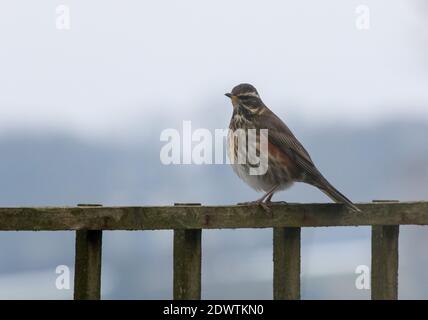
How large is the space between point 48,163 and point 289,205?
11268cm

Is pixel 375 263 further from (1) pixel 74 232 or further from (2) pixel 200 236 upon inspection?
(1) pixel 74 232

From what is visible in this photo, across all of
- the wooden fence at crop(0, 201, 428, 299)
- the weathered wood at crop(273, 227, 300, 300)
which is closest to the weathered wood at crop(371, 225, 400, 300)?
the wooden fence at crop(0, 201, 428, 299)

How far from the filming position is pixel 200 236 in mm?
6852

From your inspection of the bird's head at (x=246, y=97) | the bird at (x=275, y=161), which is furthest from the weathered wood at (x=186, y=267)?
the bird's head at (x=246, y=97)

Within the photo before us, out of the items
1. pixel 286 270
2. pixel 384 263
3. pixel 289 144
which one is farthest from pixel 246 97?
pixel 286 270

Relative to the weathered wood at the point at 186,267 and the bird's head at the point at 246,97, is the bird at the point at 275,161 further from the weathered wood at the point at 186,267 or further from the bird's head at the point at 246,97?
the weathered wood at the point at 186,267

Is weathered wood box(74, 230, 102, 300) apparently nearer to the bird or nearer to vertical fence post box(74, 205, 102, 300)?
vertical fence post box(74, 205, 102, 300)

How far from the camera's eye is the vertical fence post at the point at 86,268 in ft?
21.8

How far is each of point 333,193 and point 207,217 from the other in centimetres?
156

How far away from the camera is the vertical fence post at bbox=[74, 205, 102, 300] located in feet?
21.8

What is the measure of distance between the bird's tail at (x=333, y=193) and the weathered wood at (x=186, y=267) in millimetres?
1278

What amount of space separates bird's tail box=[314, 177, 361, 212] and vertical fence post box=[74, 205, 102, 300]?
187cm
